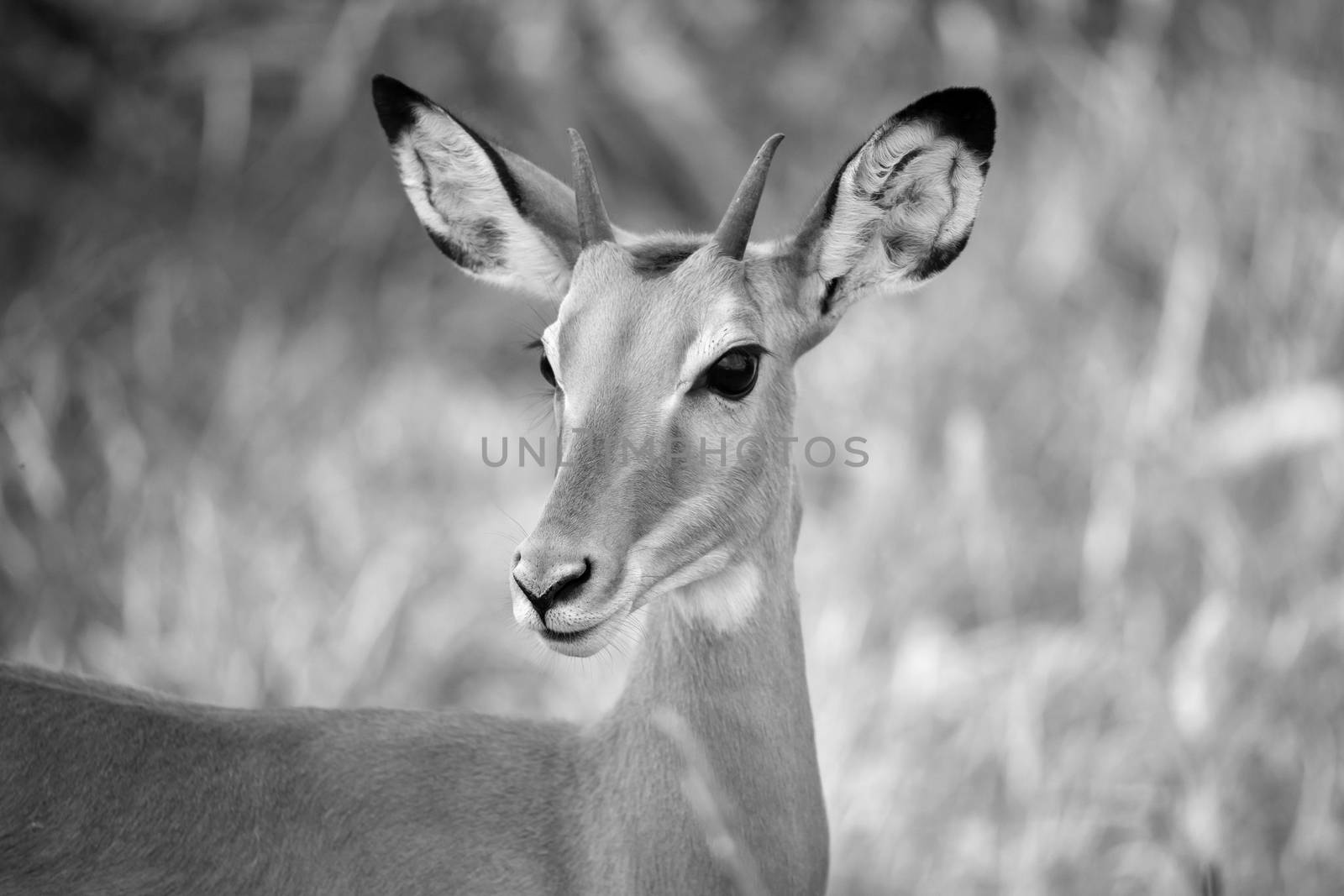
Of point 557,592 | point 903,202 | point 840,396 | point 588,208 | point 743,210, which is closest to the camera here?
point 557,592

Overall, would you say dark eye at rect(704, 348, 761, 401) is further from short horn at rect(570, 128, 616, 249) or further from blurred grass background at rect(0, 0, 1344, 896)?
blurred grass background at rect(0, 0, 1344, 896)

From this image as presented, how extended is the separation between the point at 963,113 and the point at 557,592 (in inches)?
65.6

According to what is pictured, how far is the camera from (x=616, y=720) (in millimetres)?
3764

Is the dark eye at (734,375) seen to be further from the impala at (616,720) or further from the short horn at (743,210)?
the short horn at (743,210)

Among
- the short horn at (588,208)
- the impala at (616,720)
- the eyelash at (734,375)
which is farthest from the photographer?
the short horn at (588,208)

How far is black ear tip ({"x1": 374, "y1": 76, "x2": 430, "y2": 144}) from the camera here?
161 inches

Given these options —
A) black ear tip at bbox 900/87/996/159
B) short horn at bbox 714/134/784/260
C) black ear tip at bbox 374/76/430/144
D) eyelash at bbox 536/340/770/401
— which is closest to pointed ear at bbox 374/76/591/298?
black ear tip at bbox 374/76/430/144

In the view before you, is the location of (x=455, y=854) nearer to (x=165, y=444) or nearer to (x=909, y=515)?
(x=909, y=515)

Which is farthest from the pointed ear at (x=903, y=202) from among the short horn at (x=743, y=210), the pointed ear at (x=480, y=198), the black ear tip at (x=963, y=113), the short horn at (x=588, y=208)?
the pointed ear at (x=480, y=198)

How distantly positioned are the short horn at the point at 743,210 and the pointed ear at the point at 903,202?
22 cm

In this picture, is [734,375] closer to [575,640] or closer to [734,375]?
[734,375]

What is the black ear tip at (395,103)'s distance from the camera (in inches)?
161

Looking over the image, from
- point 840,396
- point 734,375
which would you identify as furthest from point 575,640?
point 840,396

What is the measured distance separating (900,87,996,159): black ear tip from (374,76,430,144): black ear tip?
1.41 metres
